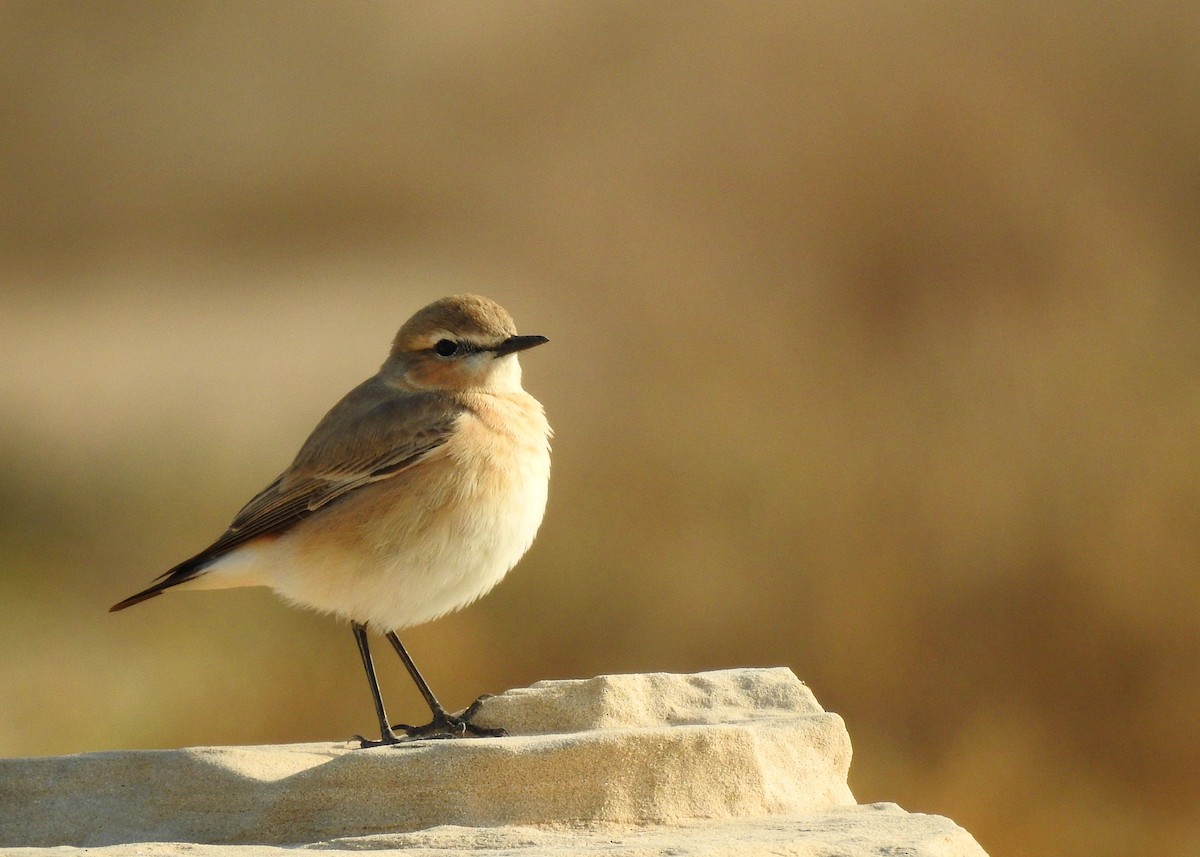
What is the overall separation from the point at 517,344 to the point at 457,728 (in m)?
1.58

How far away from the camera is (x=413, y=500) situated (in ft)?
17.5

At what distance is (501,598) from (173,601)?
2364 millimetres

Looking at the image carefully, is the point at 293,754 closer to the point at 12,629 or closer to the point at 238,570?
the point at 238,570

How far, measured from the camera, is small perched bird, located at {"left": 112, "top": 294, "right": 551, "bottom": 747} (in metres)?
5.35

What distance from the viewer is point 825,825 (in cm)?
404

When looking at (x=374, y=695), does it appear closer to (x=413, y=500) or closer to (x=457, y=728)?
(x=457, y=728)

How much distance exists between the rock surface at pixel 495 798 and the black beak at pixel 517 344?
5.35ft

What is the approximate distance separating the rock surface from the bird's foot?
494mm

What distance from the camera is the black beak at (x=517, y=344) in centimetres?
570

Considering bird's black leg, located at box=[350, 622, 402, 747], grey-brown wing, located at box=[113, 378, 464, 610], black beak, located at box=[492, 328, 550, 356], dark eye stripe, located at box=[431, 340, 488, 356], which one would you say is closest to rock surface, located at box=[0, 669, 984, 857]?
bird's black leg, located at box=[350, 622, 402, 747]

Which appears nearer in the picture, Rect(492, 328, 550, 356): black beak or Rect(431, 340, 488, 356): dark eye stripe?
Rect(492, 328, 550, 356): black beak

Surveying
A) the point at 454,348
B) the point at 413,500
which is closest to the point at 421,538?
the point at 413,500

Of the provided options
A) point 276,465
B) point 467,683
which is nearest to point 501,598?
point 467,683

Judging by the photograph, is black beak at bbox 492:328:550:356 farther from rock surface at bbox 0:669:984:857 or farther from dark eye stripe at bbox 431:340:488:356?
rock surface at bbox 0:669:984:857
